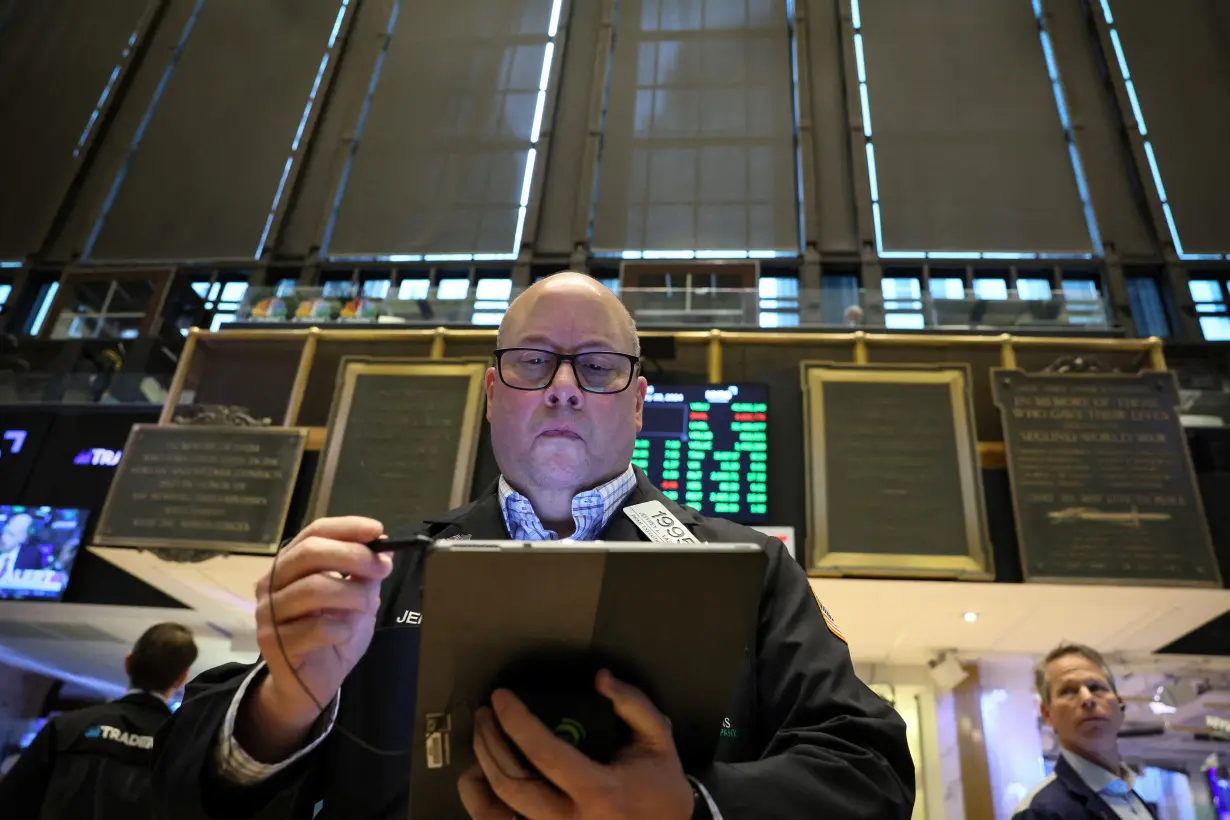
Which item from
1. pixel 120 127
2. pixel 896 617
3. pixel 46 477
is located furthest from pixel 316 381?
pixel 120 127

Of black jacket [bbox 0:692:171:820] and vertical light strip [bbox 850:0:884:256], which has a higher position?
vertical light strip [bbox 850:0:884:256]

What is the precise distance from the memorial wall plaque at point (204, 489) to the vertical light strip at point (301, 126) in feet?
28.2

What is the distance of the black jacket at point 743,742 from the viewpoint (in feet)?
2.64

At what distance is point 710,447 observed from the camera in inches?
179

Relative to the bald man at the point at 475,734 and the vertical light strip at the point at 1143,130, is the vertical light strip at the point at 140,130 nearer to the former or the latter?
the bald man at the point at 475,734

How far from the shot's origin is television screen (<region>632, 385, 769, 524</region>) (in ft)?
14.5

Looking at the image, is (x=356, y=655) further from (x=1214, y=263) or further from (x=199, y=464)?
(x=1214, y=263)

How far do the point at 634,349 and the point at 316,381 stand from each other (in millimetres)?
4610

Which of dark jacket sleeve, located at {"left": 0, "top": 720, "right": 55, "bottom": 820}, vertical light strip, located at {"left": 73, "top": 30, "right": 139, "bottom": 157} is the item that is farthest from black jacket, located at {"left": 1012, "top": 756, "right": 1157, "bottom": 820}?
vertical light strip, located at {"left": 73, "top": 30, "right": 139, "bottom": 157}

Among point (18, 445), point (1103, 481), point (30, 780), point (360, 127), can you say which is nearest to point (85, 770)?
point (30, 780)

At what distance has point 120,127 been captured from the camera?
14148mm

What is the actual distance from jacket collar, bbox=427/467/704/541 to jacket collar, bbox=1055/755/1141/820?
1.93 metres

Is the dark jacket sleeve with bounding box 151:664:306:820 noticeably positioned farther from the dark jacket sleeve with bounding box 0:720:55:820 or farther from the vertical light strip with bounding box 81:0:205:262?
the vertical light strip with bounding box 81:0:205:262

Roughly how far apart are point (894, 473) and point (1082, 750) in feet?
6.51
